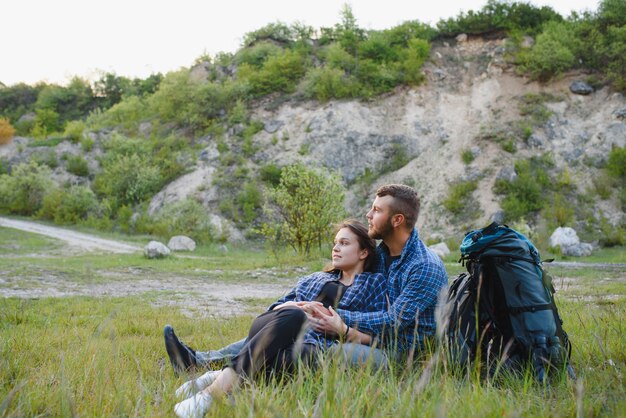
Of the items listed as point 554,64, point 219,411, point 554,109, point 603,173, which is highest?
point 554,64

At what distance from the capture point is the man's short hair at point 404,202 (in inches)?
158

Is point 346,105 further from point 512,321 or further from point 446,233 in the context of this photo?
point 512,321

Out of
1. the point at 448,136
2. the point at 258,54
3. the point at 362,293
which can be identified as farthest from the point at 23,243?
the point at 258,54

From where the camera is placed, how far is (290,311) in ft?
11.1

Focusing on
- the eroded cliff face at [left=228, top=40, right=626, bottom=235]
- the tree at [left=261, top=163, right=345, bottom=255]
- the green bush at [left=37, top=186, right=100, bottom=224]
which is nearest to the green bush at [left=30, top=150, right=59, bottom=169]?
the green bush at [left=37, top=186, right=100, bottom=224]

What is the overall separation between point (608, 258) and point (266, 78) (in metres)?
27.5

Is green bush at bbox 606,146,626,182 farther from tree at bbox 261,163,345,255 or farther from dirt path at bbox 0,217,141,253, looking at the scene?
dirt path at bbox 0,217,141,253

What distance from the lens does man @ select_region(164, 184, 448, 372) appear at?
367 cm

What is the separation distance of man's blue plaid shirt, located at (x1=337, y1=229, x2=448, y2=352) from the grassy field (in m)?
0.28

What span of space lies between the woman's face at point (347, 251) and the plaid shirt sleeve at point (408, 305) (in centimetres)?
58

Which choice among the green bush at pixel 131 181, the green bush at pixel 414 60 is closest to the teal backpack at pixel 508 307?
the green bush at pixel 131 181

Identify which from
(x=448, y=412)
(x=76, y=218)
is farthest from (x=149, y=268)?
(x=76, y=218)

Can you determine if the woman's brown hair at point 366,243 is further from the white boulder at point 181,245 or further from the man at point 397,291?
the white boulder at point 181,245

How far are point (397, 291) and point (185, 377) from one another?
1.71 m
